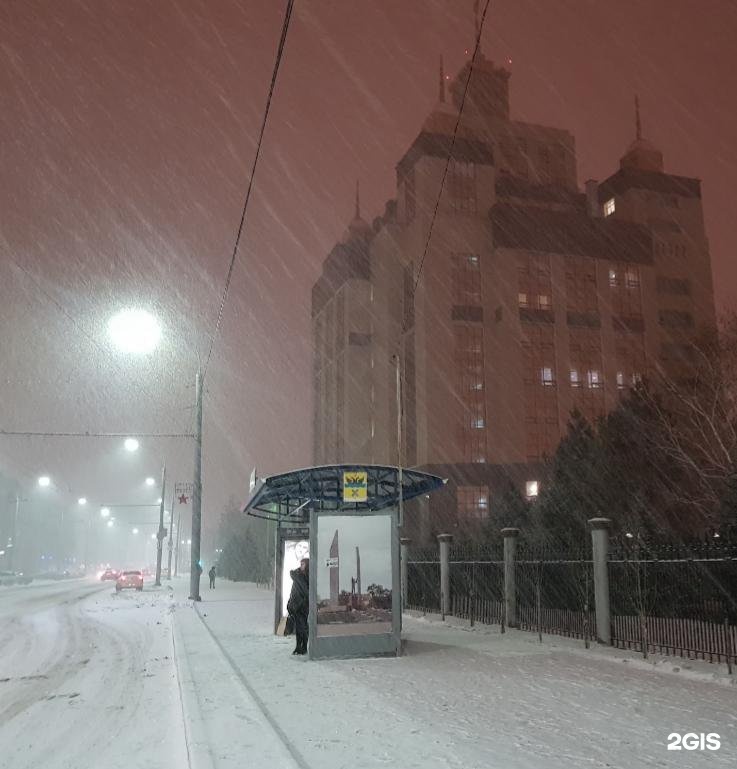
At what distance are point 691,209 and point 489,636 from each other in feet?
257

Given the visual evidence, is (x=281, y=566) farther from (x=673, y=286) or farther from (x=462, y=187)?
(x=673, y=286)

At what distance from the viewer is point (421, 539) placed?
62.4 metres

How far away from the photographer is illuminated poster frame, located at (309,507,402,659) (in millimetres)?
12266

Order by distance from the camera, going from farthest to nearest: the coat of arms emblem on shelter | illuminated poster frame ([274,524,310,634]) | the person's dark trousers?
illuminated poster frame ([274,524,310,634]) → the coat of arms emblem on shelter → the person's dark trousers

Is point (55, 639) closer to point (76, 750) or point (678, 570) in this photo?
→ point (76, 750)

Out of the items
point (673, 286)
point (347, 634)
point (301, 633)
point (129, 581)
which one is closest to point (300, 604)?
point (301, 633)

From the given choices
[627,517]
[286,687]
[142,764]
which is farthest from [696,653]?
[627,517]

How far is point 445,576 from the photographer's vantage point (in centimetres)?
2227

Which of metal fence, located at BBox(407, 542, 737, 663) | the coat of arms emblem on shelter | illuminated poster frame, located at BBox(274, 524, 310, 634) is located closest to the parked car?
metal fence, located at BBox(407, 542, 737, 663)

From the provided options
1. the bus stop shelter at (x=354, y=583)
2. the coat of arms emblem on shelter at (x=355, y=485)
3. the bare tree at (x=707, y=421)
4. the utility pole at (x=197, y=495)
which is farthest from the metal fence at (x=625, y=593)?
the utility pole at (x=197, y=495)

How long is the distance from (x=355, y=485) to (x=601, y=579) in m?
5.16

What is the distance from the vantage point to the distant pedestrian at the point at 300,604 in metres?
12.9

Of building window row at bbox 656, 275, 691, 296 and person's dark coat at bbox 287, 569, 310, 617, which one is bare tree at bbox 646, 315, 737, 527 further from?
building window row at bbox 656, 275, 691, 296

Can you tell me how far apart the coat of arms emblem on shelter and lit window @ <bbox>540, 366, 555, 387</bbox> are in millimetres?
58248
